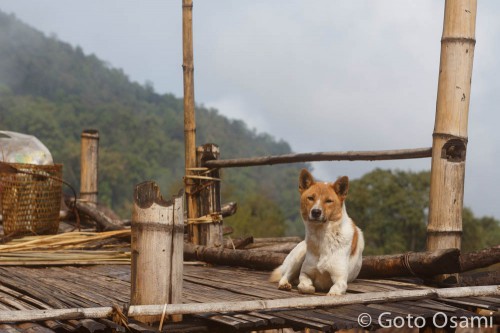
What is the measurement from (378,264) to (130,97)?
63062mm

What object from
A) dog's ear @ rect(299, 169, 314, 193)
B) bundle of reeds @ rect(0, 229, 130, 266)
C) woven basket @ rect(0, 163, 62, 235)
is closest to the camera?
dog's ear @ rect(299, 169, 314, 193)

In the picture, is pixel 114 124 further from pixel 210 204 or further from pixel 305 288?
pixel 305 288

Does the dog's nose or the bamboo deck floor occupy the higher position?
the dog's nose

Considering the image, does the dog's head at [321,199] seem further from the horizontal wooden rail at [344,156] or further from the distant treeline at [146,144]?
the distant treeline at [146,144]

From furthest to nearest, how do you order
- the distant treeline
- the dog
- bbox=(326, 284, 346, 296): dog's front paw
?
1. the distant treeline
2. the dog
3. bbox=(326, 284, 346, 296): dog's front paw

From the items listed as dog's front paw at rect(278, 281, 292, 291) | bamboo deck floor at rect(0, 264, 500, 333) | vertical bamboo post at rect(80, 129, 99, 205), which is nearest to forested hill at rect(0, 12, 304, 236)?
vertical bamboo post at rect(80, 129, 99, 205)

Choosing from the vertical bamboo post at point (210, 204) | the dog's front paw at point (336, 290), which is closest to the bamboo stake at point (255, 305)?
the dog's front paw at point (336, 290)

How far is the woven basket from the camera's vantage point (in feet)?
29.9

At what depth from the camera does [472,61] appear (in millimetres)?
5957

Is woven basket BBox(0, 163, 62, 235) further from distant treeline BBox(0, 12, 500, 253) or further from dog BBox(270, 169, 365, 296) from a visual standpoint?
distant treeline BBox(0, 12, 500, 253)

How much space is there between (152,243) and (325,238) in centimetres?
148

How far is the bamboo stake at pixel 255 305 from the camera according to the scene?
400 centimetres

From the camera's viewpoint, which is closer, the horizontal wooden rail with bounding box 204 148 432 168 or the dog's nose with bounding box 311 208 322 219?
the dog's nose with bounding box 311 208 322 219

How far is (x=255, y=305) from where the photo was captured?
14.2 feet
